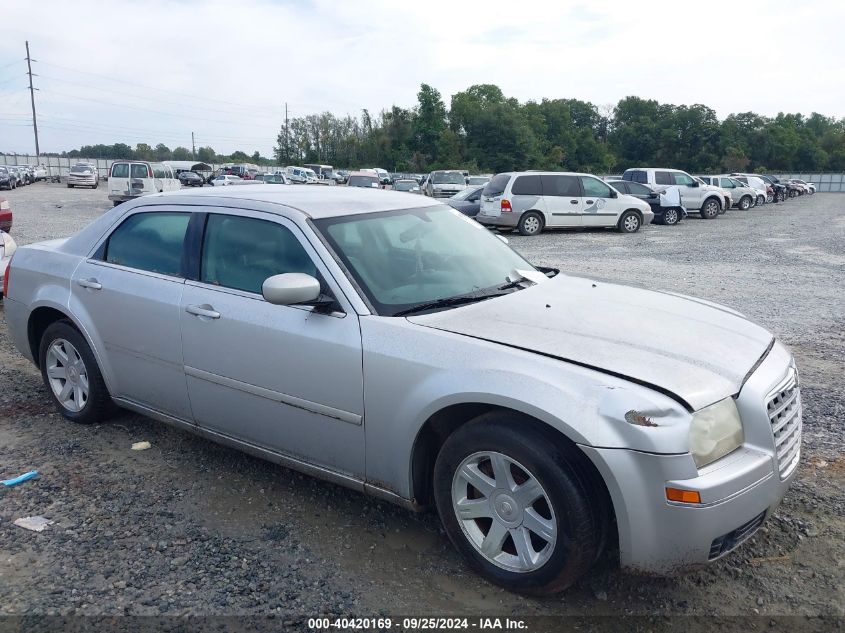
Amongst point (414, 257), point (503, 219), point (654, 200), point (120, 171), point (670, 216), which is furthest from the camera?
point (120, 171)

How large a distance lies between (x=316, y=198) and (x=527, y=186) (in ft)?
51.8

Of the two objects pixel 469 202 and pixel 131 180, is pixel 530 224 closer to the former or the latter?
pixel 469 202

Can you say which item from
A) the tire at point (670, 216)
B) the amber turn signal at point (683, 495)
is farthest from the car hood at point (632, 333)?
the tire at point (670, 216)

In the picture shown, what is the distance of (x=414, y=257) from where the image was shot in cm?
375

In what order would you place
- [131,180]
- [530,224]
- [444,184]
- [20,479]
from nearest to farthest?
[20,479] → [530,224] → [131,180] → [444,184]

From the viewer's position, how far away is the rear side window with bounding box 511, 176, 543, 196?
19000mm

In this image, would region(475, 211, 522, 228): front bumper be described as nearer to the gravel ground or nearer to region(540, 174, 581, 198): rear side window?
region(540, 174, 581, 198): rear side window

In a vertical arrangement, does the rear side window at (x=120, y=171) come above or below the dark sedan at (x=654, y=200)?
above

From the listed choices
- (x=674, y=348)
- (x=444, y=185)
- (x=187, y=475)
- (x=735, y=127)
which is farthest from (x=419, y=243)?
(x=735, y=127)

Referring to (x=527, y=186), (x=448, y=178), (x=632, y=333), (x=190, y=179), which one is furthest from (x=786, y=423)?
(x=190, y=179)

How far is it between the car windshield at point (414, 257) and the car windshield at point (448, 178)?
86.8ft

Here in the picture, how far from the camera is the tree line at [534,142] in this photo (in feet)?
277

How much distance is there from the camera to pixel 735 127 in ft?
297

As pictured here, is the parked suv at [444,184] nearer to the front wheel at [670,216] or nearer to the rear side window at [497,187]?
the front wheel at [670,216]
